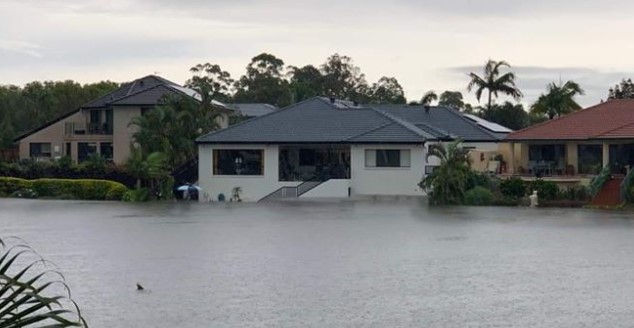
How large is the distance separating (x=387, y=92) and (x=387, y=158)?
62531 mm

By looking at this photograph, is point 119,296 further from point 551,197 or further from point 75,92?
point 75,92

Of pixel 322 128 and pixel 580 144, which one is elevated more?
pixel 322 128

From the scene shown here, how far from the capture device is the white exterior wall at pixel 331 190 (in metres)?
51.1

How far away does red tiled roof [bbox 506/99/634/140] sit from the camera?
48.7 meters

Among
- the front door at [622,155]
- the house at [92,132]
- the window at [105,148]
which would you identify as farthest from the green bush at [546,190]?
the window at [105,148]

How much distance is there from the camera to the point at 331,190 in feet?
168

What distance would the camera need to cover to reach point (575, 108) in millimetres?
69812

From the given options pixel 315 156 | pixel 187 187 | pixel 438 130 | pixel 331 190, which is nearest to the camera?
pixel 331 190

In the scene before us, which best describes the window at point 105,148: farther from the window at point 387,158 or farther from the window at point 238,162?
the window at point 387,158

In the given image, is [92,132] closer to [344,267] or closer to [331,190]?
[331,190]

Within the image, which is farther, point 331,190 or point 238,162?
point 238,162

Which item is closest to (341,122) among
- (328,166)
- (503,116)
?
(328,166)

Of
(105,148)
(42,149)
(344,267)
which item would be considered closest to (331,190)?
(105,148)

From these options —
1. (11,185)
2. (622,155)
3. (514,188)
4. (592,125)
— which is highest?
(592,125)
